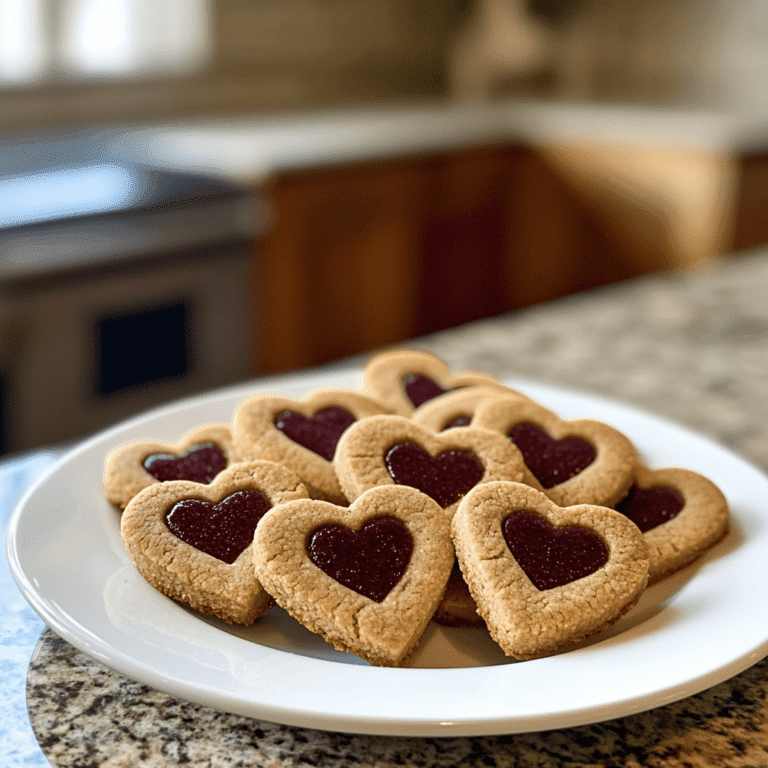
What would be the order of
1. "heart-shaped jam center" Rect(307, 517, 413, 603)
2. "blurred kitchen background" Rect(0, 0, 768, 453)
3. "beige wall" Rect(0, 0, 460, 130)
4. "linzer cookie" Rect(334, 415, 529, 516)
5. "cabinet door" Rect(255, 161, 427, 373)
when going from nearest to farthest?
"heart-shaped jam center" Rect(307, 517, 413, 603)
"linzer cookie" Rect(334, 415, 529, 516)
"blurred kitchen background" Rect(0, 0, 768, 453)
"cabinet door" Rect(255, 161, 427, 373)
"beige wall" Rect(0, 0, 460, 130)

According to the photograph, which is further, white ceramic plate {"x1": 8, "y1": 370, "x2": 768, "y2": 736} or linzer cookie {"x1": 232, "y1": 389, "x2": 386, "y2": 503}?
linzer cookie {"x1": 232, "y1": 389, "x2": 386, "y2": 503}

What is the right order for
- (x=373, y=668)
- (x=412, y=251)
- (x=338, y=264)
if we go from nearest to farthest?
(x=373, y=668)
(x=338, y=264)
(x=412, y=251)

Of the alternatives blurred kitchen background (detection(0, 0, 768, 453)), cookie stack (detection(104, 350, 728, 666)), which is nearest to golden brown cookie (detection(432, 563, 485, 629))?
cookie stack (detection(104, 350, 728, 666))

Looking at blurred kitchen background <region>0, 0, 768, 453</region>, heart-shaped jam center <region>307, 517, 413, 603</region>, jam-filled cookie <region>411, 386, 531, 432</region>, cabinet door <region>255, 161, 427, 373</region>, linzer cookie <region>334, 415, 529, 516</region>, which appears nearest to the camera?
heart-shaped jam center <region>307, 517, 413, 603</region>

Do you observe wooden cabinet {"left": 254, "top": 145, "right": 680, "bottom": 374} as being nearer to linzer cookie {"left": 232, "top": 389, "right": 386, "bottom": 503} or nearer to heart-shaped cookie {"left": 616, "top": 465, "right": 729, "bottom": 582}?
linzer cookie {"left": 232, "top": 389, "right": 386, "bottom": 503}

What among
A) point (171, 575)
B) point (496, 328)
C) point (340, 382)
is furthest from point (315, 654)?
point (496, 328)

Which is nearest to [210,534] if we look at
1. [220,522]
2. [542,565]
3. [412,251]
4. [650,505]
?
[220,522]

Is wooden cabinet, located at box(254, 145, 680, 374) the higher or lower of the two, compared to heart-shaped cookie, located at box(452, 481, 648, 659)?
lower

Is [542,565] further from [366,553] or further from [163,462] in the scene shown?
[163,462]
